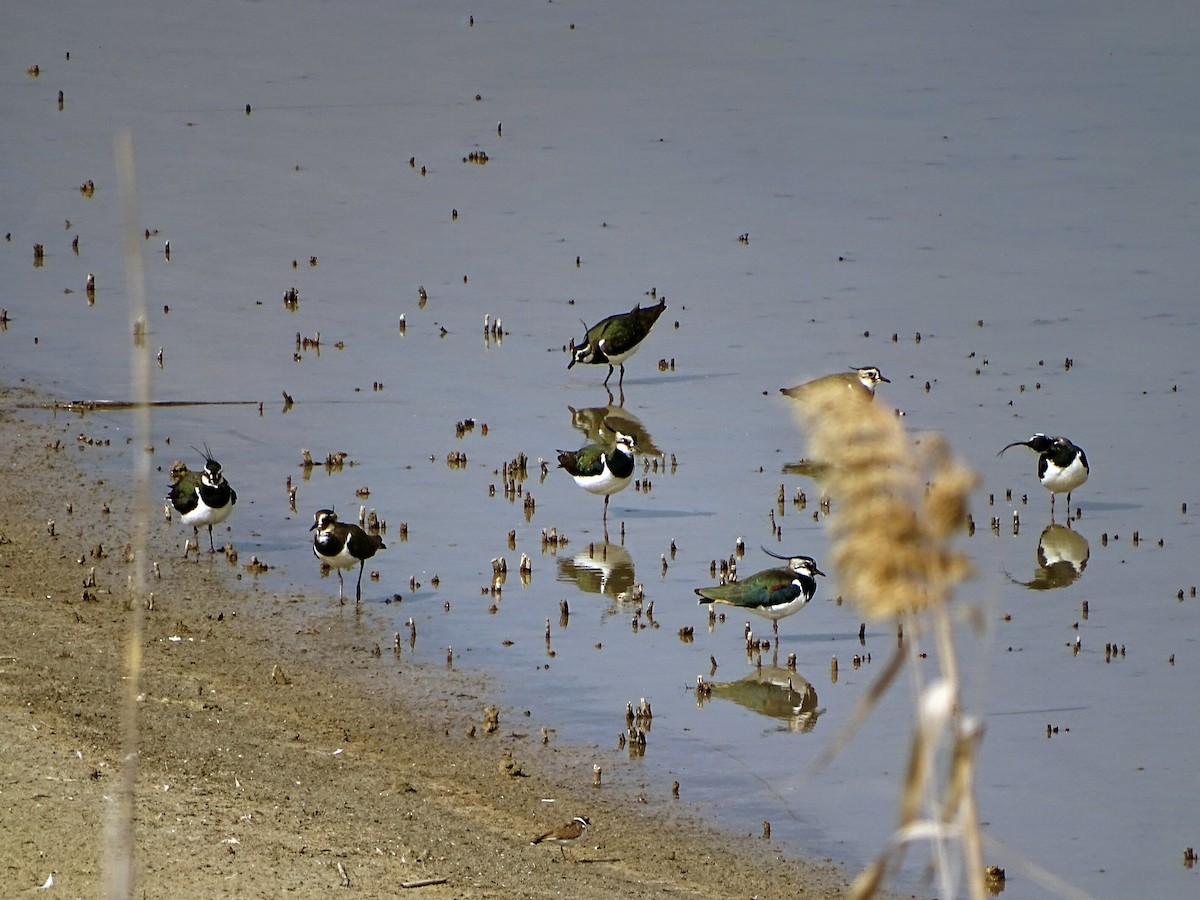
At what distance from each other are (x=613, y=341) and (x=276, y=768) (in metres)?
9.45

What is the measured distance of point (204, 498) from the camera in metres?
13.3

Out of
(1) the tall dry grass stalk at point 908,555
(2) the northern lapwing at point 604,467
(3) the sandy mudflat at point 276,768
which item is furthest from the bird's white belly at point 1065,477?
(1) the tall dry grass stalk at point 908,555

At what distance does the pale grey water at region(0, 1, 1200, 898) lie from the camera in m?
11.4

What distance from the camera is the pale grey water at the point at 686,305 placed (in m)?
11.4

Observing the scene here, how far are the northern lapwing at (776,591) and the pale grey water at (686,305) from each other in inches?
15.4

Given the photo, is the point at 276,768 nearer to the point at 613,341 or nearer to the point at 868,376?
the point at 868,376

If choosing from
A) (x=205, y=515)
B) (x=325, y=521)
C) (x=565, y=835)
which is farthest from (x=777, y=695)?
(x=205, y=515)

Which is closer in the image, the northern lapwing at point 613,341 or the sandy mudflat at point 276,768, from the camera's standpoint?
the sandy mudflat at point 276,768

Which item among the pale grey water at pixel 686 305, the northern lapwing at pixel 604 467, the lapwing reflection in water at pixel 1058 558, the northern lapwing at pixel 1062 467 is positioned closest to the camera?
the pale grey water at pixel 686 305

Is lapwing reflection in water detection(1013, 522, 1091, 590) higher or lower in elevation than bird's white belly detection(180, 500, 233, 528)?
lower

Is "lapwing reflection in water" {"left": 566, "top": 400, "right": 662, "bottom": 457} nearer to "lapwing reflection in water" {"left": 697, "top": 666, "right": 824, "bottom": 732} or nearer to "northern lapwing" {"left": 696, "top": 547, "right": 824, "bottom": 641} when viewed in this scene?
"northern lapwing" {"left": 696, "top": 547, "right": 824, "bottom": 641}

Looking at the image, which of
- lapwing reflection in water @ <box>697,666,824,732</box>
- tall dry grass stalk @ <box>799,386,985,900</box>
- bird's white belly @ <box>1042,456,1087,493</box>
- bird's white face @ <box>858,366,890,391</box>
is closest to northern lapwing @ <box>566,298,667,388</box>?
bird's white face @ <box>858,366,890,391</box>

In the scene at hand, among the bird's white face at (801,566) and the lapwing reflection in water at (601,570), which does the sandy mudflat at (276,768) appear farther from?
the bird's white face at (801,566)

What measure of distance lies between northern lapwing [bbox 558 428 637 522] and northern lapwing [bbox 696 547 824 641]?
7.53 ft
